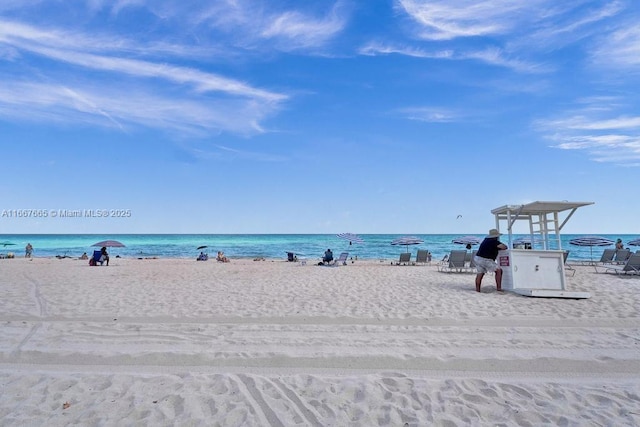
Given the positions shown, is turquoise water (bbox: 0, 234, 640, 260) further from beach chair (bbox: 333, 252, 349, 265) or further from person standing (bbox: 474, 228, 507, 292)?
person standing (bbox: 474, 228, 507, 292)

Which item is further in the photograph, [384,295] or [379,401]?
[384,295]

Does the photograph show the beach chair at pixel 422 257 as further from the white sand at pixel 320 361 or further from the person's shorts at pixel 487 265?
the white sand at pixel 320 361

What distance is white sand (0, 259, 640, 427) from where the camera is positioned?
3.50 m

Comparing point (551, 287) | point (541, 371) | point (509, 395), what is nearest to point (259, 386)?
point (509, 395)

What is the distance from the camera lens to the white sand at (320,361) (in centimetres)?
350

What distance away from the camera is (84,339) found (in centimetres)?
569

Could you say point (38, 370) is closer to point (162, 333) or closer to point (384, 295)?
point (162, 333)

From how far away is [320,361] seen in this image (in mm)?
4805

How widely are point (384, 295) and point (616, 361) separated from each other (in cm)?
496

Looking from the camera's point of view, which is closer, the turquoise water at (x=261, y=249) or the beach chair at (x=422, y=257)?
the beach chair at (x=422, y=257)

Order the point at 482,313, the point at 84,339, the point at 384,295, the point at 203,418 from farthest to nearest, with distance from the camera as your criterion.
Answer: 1. the point at 384,295
2. the point at 482,313
3. the point at 84,339
4. the point at 203,418

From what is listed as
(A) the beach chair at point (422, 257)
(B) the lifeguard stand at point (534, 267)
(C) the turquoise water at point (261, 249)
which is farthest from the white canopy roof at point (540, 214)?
(C) the turquoise water at point (261, 249)

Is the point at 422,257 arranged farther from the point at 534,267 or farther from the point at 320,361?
the point at 320,361

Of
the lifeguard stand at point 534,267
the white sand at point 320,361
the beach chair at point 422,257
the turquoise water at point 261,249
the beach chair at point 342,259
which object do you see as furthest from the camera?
the turquoise water at point 261,249
